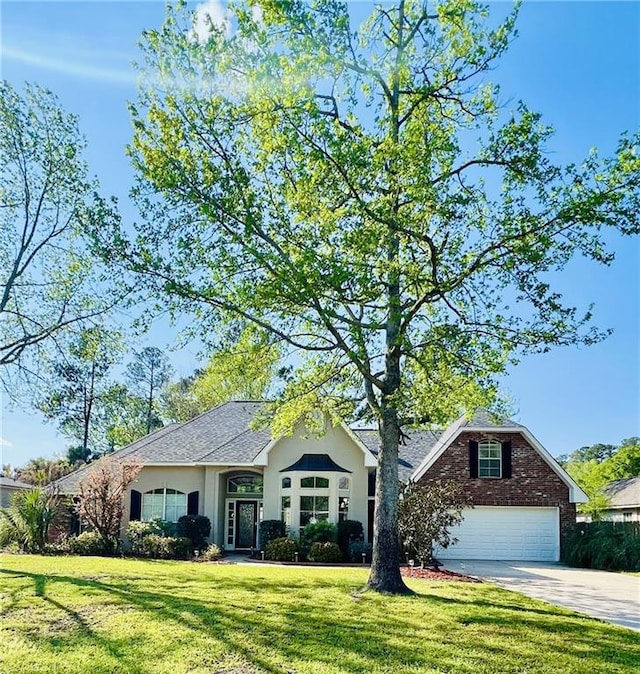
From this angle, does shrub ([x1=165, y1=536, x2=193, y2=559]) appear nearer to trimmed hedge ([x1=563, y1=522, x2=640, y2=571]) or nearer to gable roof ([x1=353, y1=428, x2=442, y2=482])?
gable roof ([x1=353, y1=428, x2=442, y2=482])

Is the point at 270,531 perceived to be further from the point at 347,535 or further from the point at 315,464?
the point at 315,464

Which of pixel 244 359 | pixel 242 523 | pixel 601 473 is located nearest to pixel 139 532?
pixel 242 523

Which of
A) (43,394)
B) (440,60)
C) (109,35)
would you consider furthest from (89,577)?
(440,60)

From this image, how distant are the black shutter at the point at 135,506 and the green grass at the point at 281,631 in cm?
1026

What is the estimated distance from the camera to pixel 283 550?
72.4 feet

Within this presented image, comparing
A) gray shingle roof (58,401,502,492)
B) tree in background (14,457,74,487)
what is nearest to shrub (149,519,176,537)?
gray shingle roof (58,401,502,492)

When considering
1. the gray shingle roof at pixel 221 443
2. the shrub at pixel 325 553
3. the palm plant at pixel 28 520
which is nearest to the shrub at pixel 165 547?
the gray shingle roof at pixel 221 443

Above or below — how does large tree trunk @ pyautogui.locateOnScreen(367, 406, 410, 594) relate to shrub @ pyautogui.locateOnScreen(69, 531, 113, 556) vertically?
above

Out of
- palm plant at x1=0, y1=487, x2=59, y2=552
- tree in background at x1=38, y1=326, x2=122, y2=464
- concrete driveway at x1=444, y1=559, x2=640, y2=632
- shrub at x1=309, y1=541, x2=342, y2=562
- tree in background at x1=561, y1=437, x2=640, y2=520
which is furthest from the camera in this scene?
tree in background at x1=561, y1=437, x2=640, y2=520

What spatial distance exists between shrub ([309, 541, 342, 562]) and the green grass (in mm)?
7277

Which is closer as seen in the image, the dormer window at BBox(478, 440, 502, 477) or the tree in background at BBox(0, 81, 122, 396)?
the tree in background at BBox(0, 81, 122, 396)

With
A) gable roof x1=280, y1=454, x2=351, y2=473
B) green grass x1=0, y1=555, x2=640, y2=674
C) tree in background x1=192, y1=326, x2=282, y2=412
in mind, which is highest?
tree in background x1=192, y1=326, x2=282, y2=412

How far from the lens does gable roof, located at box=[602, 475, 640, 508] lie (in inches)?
1222

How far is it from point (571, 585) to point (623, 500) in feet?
54.5
